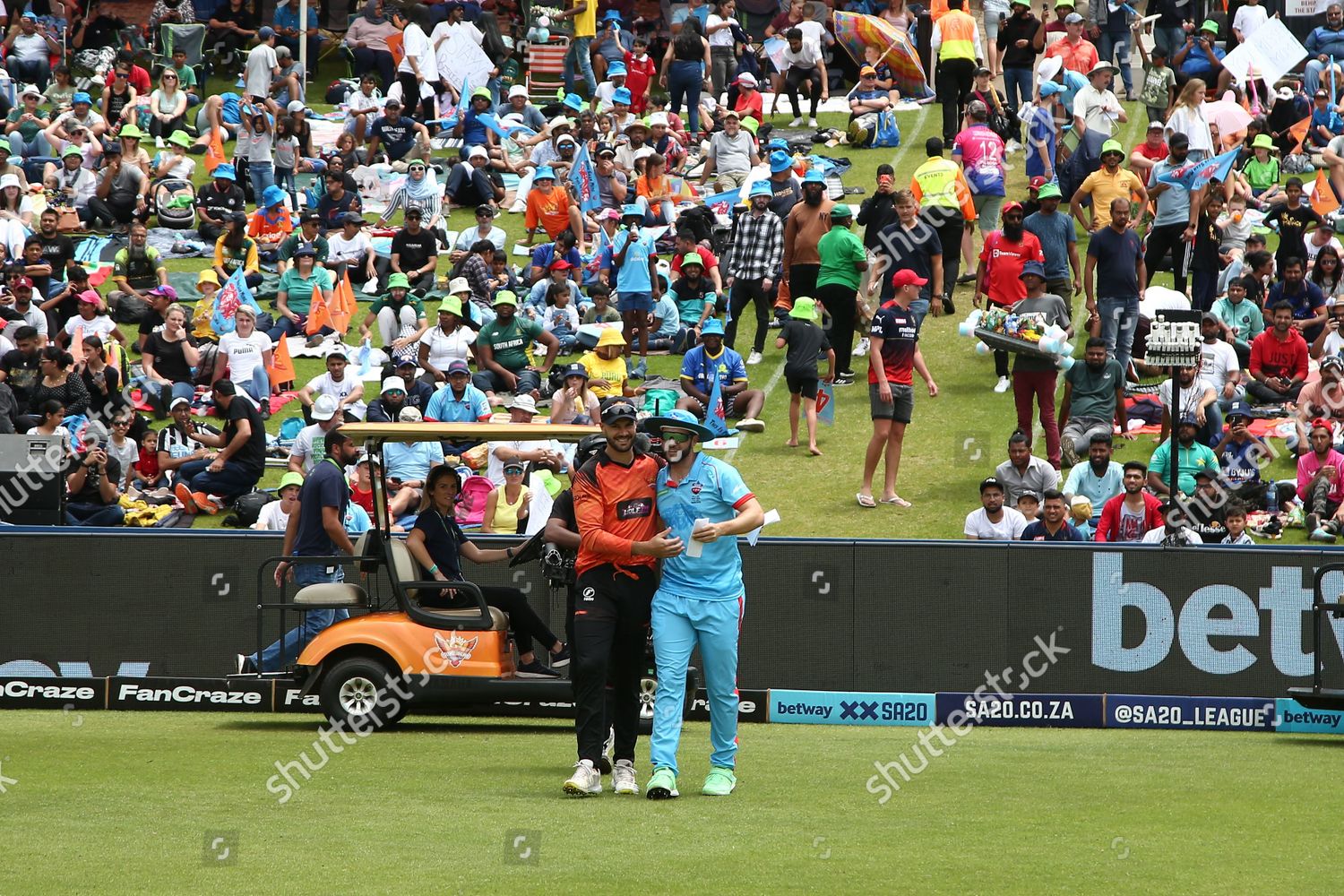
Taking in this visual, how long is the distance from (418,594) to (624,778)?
3.73 metres

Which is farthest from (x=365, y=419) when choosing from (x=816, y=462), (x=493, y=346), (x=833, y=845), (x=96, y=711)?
(x=833, y=845)

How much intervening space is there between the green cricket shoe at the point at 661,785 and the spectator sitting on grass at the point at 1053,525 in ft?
23.2

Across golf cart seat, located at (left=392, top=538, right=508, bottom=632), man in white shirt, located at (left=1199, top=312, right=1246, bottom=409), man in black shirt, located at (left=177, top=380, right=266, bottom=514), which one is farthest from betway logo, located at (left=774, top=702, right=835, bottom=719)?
man in black shirt, located at (left=177, top=380, right=266, bottom=514)

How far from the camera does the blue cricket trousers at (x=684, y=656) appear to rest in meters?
8.23

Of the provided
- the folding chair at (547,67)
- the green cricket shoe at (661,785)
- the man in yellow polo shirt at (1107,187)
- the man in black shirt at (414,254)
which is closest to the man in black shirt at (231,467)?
the man in black shirt at (414,254)

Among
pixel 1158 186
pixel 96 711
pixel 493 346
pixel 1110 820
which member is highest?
pixel 1158 186

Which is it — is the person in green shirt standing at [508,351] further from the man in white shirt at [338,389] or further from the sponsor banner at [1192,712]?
the sponsor banner at [1192,712]

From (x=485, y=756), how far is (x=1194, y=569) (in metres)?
6.01

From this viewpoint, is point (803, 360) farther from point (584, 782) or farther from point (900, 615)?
point (584, 782)

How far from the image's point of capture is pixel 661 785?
8.11 m

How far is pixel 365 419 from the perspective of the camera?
19.2m

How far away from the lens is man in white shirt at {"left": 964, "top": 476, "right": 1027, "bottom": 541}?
15352 millimetres

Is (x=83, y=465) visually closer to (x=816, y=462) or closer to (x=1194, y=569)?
(x=816, y=462)

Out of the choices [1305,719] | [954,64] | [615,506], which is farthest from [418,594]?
[954,64]
